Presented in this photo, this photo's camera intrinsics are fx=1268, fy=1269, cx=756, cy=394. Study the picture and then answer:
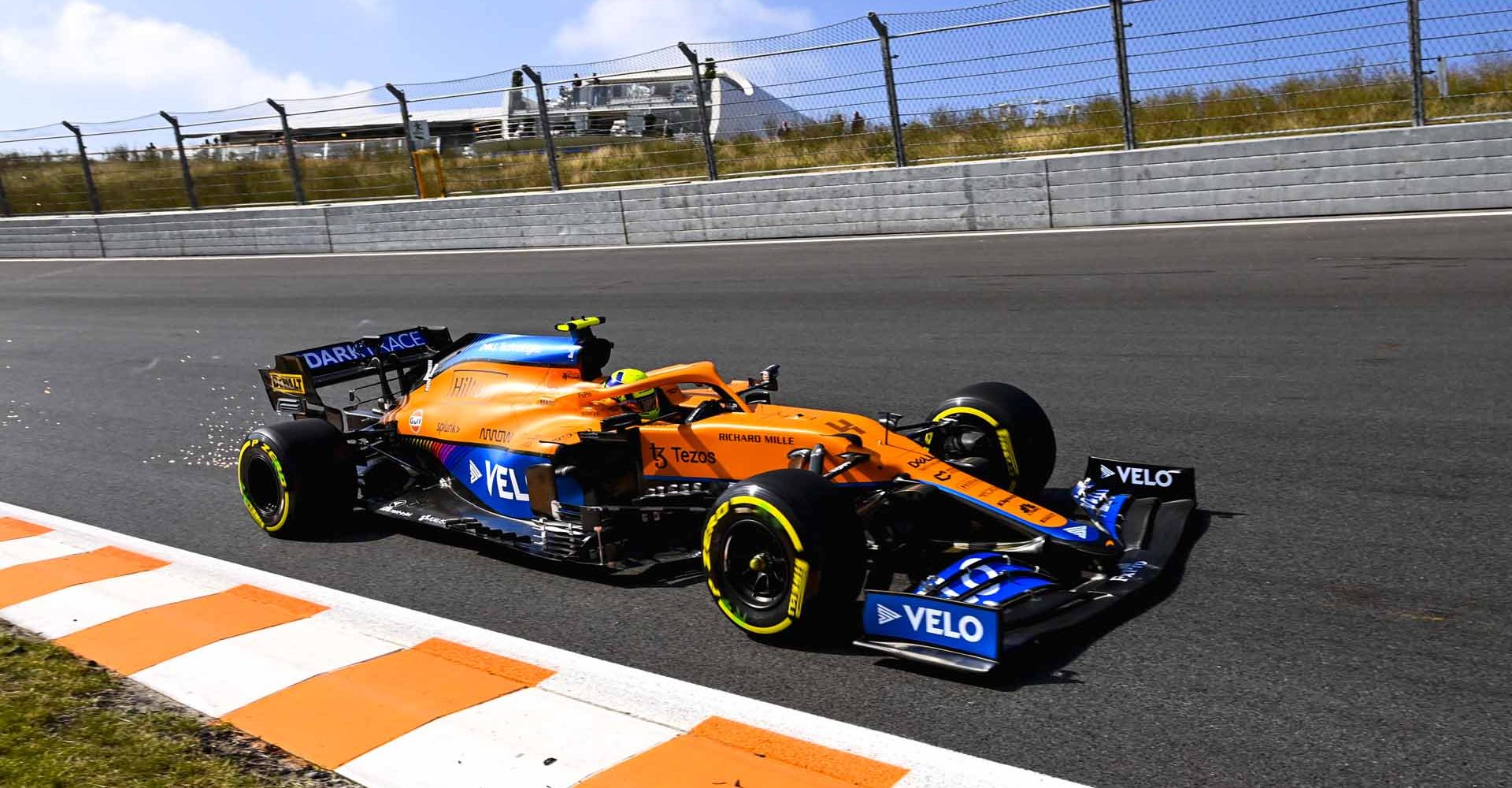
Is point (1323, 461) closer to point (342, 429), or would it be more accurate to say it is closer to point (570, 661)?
point (570, 661)

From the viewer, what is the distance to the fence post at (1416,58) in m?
11.9

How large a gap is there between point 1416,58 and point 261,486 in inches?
432

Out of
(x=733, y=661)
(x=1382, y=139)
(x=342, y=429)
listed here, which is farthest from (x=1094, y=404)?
(x=1382, y=139)

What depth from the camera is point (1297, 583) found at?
469 cm

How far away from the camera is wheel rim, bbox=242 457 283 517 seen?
6738mm

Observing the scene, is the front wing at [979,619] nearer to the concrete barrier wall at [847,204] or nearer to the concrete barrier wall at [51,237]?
the concrete barrier wall at [847,204]

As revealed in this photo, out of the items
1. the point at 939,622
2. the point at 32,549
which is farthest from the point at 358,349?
the point at 939,622

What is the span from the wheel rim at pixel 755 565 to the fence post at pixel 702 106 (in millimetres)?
12791

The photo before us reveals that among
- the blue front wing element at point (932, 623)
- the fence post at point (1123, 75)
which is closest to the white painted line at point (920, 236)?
the fence post at point (1123, 75)

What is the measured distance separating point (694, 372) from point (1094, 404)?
2838mm

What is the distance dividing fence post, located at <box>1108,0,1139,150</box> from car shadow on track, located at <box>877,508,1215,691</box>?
981 centimetres

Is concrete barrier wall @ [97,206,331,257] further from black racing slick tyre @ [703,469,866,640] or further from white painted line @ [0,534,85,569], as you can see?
black racing slick tyre @ [703,469,866,640]

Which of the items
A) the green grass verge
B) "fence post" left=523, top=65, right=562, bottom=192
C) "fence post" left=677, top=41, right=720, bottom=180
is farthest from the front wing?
"fence post" left=523, top=65, right=562, bottom=192

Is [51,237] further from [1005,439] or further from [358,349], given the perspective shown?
[1005,439]
